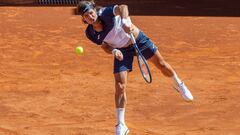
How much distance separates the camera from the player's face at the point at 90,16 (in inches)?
308

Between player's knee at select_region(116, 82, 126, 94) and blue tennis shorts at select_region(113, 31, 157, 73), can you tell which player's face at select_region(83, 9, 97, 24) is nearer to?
blue tennis shorts at select_region(113, 31, 157, 73)

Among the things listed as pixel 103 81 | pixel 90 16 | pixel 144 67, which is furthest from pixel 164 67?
pixel 103 81

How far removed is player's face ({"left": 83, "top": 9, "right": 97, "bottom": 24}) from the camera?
7.82m

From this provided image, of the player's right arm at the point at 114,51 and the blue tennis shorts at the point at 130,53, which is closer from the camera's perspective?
the player's right arm at the point at 114,51

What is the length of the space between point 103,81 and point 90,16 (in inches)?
187

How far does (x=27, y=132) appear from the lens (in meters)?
9.39

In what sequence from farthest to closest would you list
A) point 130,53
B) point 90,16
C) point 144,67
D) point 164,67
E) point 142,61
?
1. point 144,67
2. point 142,61
3. point 164,67
4. point 130,53
5. point 90,16

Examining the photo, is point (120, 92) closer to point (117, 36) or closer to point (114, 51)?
point (114, 51)

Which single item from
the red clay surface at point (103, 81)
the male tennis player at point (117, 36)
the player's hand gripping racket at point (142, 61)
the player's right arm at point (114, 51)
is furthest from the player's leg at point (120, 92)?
the red clay surface at point (103, 81)

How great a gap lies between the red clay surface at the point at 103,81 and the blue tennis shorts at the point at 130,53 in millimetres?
1411

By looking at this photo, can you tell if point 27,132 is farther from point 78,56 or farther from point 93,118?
point 78,56

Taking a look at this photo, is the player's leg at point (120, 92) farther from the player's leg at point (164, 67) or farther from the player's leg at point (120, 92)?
the player's leg at point (164, 67)

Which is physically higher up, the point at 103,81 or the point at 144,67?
the point at 144,67

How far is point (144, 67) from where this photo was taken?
357 inches
